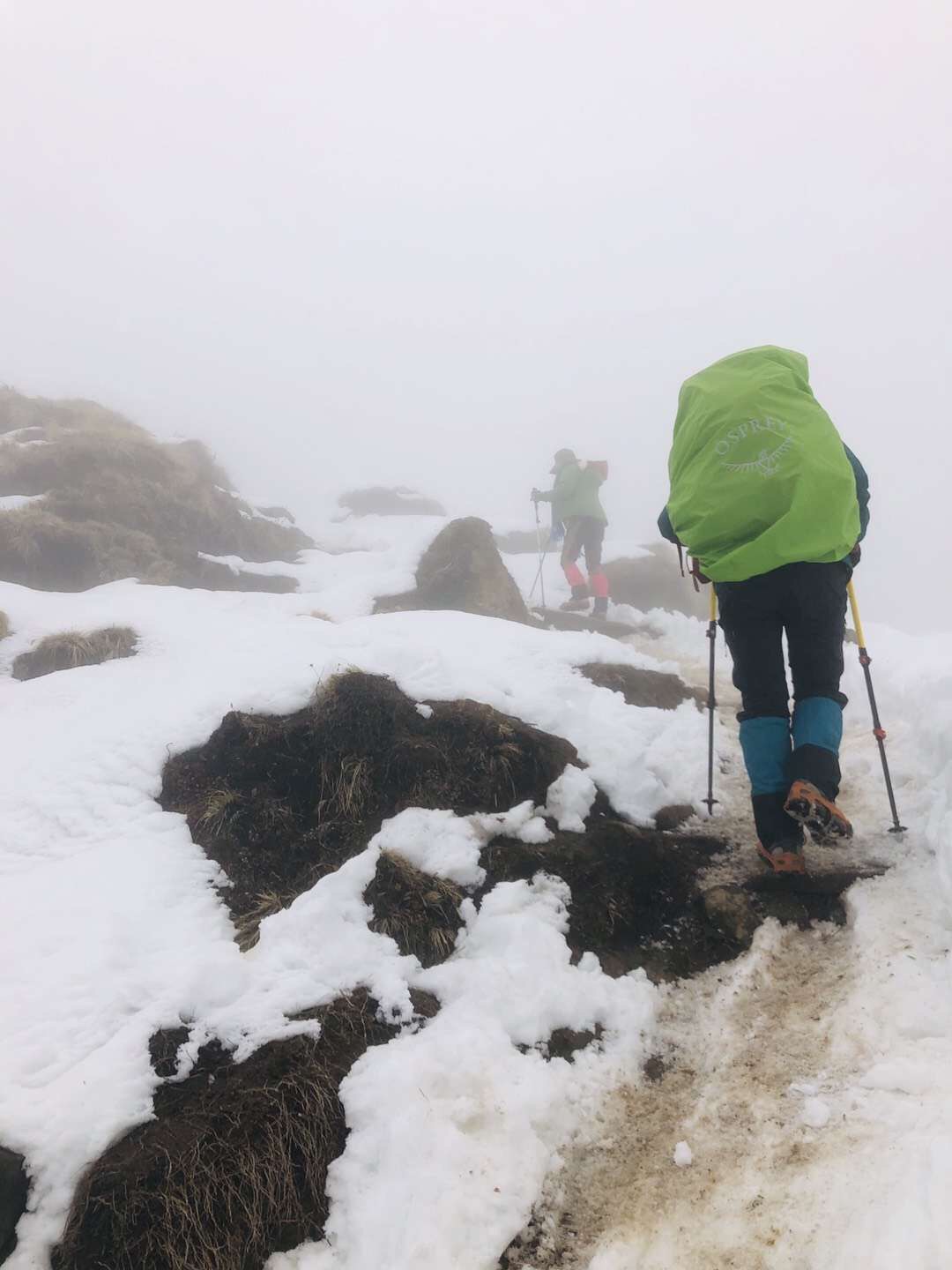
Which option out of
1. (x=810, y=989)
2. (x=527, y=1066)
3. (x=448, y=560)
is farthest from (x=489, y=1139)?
(x=448, y=560)

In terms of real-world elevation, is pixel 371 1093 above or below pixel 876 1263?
below

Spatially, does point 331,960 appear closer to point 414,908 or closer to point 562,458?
point 414,908

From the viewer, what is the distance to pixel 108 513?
54.2ft

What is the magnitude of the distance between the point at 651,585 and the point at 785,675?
17183mm

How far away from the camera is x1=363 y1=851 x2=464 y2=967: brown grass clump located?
4.26 meters

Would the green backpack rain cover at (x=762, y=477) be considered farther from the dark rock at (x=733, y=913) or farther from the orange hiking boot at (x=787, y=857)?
the dark rock at (x=733, y=913)

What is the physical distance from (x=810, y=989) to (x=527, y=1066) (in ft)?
5.73

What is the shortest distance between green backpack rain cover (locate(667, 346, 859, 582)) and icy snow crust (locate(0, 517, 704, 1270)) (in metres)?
2.53

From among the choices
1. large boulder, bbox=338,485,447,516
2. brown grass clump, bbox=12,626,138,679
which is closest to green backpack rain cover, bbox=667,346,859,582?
brown grass clump, bbox=12,626,138,679

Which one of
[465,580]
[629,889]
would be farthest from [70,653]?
[465,580]

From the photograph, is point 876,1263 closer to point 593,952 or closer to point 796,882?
point 593,952

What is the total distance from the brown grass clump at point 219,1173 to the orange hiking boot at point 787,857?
3.15 meters

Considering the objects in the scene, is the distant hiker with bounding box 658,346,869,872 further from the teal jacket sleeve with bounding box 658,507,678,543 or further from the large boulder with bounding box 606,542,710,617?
the large boulder with bounding box 606,542,710,617

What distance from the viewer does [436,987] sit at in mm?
3961
